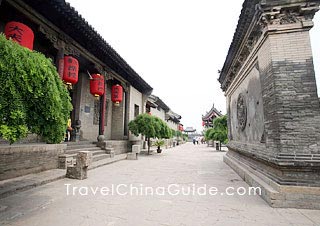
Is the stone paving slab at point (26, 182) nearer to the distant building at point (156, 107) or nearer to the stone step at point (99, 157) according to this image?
the stone step at point (99, 157)

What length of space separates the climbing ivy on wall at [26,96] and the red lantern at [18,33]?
2836mm

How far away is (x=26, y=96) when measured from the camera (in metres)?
2.77

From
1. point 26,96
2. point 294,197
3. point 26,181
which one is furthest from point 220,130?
point 26,96

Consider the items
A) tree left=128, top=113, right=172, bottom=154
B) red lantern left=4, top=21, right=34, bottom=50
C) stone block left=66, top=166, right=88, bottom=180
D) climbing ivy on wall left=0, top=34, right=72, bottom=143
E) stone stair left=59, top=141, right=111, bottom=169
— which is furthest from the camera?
tree left=128, top=113, right=172, bottom=154

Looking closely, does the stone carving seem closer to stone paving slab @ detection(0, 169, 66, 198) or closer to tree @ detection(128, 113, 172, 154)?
stone paving slab @ detection(0, 169, 66, 198)

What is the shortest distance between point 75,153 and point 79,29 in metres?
4.73

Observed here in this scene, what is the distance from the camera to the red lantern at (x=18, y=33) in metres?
5.11

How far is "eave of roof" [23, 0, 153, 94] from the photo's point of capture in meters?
6.20

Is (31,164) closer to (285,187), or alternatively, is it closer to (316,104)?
(285,187)

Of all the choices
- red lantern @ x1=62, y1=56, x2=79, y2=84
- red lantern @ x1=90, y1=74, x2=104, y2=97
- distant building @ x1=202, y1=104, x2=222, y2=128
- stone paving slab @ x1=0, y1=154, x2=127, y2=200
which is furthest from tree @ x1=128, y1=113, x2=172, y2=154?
distant building @ x1=202, y1=104, x2=222, y2=128

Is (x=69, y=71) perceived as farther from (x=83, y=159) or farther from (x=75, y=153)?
(x=83, y=159)

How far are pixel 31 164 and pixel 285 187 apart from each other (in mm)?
6079

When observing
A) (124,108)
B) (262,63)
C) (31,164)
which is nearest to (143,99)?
(124,108)

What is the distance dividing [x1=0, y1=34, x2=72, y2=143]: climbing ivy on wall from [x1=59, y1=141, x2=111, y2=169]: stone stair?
3405 millimetres
